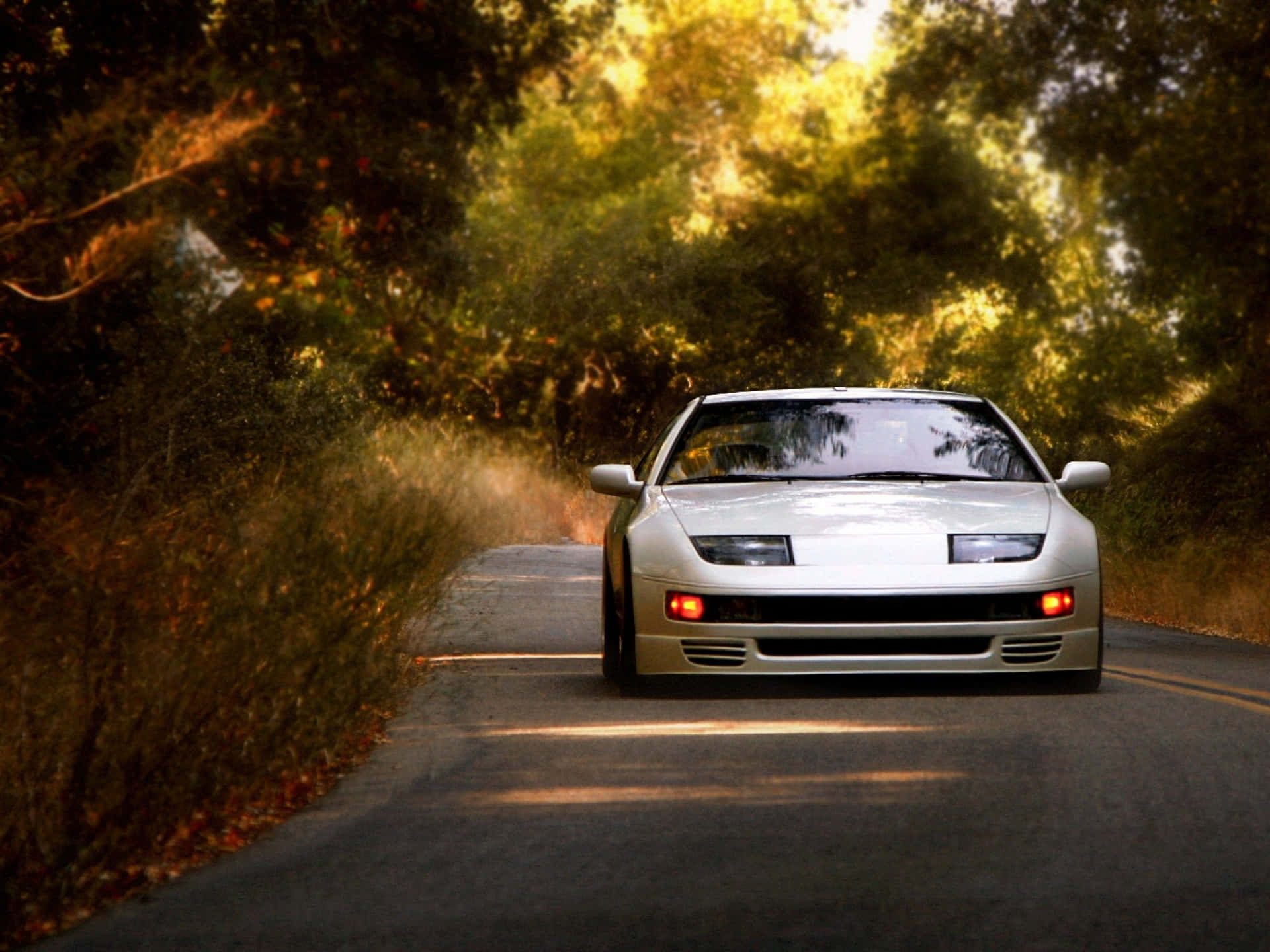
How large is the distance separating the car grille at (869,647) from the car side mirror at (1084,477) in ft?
4.63

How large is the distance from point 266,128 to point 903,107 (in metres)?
11.7

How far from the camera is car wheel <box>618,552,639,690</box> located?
34.8 feet

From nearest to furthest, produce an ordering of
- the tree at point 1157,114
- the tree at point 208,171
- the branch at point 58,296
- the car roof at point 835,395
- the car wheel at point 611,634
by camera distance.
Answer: the car wheel at point 611,634
the car roof at point 835,395
the branch at point 58,296
the tree at point 208,171
the tree at point 1157,114

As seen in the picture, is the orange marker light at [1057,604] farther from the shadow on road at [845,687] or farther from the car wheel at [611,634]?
the car wheel at [611,634]

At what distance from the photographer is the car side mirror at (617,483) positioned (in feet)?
37.6

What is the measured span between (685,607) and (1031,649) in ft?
5.19

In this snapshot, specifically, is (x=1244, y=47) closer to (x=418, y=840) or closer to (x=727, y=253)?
(x=418, y=840)

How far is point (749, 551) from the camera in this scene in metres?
10.4

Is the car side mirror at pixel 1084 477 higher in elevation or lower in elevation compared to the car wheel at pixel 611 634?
higher

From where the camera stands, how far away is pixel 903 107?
27266 mm

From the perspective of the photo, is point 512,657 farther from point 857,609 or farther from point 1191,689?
point 1191,689

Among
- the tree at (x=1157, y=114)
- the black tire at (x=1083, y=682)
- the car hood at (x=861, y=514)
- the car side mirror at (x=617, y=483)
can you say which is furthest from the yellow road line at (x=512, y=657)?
the tree at (x=1157, y=114)

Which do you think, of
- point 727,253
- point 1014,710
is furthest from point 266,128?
point 727,253

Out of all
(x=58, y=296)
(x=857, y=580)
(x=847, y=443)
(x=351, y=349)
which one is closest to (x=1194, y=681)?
(x=847, y=443)
